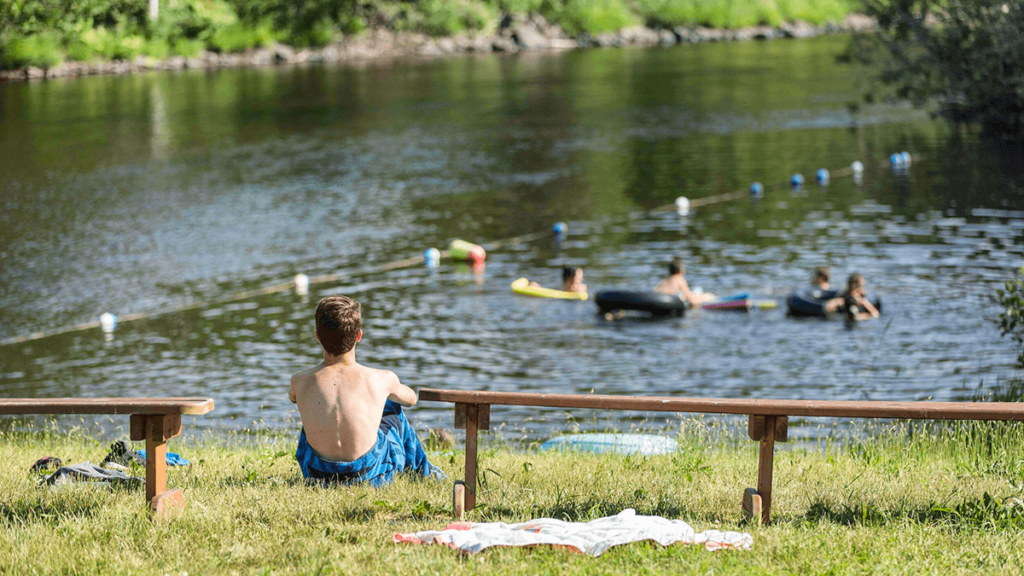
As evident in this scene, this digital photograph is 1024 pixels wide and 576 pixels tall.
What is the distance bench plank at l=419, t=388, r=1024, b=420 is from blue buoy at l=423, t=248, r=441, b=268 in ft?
47.9

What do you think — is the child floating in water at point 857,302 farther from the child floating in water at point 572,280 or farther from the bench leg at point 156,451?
the bench leg at point 156,451

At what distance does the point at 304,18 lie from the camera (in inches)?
2744

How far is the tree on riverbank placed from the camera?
2178cm

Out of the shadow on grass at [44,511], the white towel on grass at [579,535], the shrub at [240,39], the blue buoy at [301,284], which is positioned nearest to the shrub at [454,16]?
the shrub at [240,39]

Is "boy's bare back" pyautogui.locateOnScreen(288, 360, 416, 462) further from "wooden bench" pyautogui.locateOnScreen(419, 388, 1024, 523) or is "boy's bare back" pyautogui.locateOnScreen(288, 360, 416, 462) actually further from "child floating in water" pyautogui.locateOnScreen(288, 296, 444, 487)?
"wooden bench" pyautogui.locateOnScreen(419, 388, 1024, 523)

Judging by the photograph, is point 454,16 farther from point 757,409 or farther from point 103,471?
point 757,409

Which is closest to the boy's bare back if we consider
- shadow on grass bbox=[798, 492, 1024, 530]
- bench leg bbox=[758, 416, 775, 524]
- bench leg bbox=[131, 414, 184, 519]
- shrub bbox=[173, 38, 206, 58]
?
bench leg bbox=[131, 414, 184, 519]

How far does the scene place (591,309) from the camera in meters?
16.9

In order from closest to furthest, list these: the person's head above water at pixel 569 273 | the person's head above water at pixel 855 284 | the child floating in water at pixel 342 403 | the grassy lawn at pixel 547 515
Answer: the grassy lawn at pixel 547 515, the child floating in water at pixel 342 403, the person's head above water at pixel 855 284, the person's head above water at pixel 569 273

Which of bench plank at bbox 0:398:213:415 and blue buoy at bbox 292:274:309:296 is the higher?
bench plank at bbox 0:398:213:415

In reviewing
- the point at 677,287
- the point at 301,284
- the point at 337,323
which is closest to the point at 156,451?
the point at 337,323

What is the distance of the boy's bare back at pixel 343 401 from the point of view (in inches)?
227

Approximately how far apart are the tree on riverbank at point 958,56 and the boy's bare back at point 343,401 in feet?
62.9

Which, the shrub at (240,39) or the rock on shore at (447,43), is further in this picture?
the shrub at (240,39)
